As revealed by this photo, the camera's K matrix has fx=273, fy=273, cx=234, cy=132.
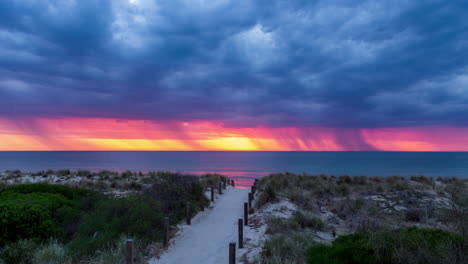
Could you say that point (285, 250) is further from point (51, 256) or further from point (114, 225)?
point (51, 256)

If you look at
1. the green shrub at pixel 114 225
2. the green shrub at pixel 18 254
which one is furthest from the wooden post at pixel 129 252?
the green shrub at pixel 18 254

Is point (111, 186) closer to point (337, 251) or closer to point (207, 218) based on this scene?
point (207, 218)

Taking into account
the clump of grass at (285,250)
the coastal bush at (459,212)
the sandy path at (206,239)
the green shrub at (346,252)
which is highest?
the coastal bush at (459,212)

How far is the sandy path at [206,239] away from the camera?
961cm

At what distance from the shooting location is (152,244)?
35.6 ft

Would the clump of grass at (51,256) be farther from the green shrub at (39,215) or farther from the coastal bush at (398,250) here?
the coastal bush at (398,250)

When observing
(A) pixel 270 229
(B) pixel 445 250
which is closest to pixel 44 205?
(A) pixel 270 229

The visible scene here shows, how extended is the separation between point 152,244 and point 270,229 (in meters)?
4.89

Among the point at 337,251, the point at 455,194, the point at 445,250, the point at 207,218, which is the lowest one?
the point at 207,218

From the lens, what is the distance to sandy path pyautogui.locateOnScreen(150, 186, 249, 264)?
961 cm

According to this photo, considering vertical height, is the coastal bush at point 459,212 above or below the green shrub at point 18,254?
above

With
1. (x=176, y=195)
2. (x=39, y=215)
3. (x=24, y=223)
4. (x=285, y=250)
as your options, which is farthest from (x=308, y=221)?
(x=24, y=223)

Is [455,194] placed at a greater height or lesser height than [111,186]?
greater

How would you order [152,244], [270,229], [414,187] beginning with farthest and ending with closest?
[414,187]
[270,229]
[152,244]
